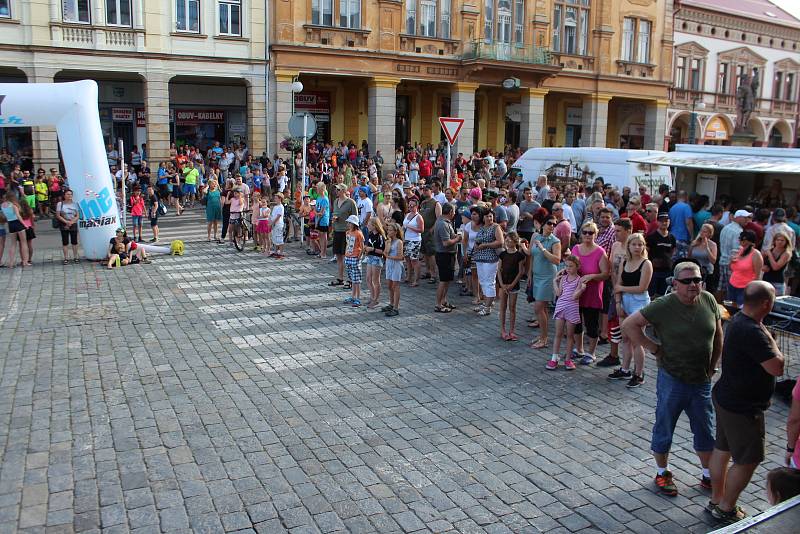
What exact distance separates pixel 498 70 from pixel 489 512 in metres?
30.5

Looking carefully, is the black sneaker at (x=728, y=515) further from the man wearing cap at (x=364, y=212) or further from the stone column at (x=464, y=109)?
the stone column at (x=464, y=109)

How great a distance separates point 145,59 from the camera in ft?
86.6

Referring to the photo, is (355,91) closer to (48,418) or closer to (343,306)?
(343,306)

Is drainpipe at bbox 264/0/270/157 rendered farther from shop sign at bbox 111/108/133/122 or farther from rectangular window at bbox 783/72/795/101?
rectangular window at bbox 783/72/795/101

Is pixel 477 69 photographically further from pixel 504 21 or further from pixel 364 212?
pixel 364 212

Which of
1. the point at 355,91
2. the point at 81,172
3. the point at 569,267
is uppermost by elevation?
the point at 355,91

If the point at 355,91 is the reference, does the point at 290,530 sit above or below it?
below

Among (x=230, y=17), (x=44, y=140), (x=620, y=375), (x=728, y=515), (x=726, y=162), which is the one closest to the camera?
(x=728, y=515)

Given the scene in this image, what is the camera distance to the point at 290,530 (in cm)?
517


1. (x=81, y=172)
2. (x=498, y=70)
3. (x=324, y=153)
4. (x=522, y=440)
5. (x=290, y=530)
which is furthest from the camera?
(x=498, y=70)

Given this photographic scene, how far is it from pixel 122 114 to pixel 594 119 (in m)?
23.9

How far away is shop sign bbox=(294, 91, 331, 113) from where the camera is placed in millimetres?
32281

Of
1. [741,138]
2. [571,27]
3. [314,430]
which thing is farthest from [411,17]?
[314,430]

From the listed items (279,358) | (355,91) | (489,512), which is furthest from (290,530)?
(355,91)
